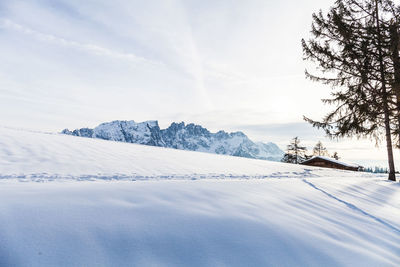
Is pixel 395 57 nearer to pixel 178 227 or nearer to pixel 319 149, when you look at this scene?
pixel 178 227

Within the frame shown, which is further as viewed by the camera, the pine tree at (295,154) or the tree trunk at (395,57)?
the pine tree at (295,154)

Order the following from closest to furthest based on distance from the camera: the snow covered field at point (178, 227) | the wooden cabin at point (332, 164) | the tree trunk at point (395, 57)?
the snow covered field at point (178, 227), the tree trunk at point (395, 57), the wooden cabin at point (332, 164)

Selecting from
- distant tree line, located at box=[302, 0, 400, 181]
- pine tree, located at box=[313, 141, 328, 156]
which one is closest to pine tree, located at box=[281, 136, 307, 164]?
pine tree, located at box=[313, 141, 328, 156]

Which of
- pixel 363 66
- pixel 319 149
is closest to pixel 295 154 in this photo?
pixel 319 149

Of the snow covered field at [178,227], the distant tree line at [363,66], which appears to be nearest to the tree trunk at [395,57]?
the distant tree line at [363,66]

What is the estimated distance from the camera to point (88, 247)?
1486 millimetres

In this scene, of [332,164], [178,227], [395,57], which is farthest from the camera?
[332,164]

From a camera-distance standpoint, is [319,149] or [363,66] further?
[319,149]

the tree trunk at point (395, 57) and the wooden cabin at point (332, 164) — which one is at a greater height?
the tree trunk at point (395, 57)

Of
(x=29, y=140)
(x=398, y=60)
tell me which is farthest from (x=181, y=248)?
(x=398, y=60)

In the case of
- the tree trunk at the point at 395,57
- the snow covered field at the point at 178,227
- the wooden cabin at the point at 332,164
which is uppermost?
the tree trunk at the point at 395,57

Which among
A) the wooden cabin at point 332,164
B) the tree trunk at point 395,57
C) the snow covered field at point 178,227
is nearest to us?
the snow covered field at point 178,227

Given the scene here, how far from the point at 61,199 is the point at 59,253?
911 mm

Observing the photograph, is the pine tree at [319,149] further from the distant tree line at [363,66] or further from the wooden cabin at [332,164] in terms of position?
the distant tree line at [363,66]
